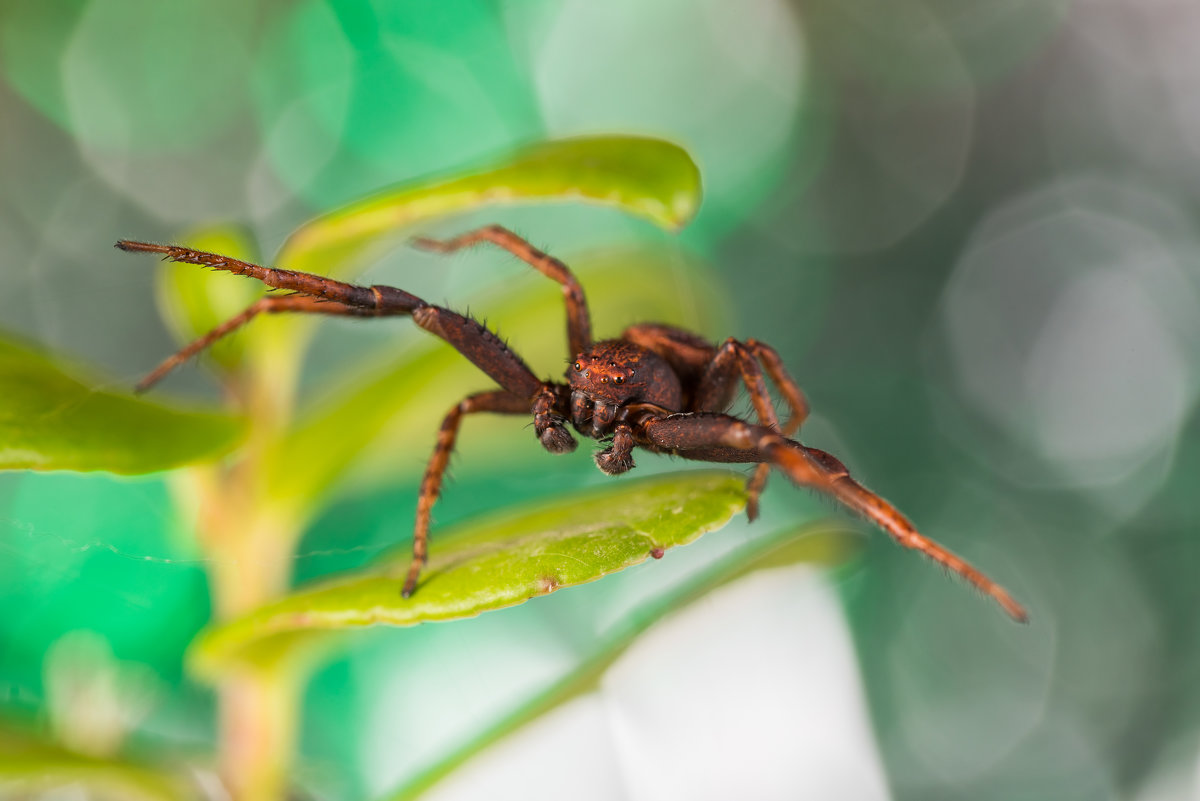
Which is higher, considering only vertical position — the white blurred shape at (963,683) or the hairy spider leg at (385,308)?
the hairy spider leg at (385,308)

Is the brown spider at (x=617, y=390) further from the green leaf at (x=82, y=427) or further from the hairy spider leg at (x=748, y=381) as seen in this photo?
the green leaf at (x=82, y=427)

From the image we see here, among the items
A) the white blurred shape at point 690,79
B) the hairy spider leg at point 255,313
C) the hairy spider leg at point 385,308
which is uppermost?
the white blurred shape at point 690,79

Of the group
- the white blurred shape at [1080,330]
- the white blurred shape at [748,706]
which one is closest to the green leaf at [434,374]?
the white blurred shape at [748,706]

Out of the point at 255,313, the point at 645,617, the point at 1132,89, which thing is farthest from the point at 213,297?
the point at 1132,89

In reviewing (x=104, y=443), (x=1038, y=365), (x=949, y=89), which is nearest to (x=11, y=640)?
(x=104, y=443)

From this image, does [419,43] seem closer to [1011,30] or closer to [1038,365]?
[1011,30]

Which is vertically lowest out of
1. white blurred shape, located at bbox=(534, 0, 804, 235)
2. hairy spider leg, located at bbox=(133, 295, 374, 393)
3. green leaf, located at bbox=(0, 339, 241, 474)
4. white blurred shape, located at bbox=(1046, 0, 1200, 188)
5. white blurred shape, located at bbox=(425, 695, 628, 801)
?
white blurred shape, located at bbox=(425, 695, 628, 801)

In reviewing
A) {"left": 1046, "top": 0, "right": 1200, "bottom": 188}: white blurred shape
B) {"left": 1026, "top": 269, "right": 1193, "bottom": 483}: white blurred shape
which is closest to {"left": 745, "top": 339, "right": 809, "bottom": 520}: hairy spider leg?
{"left": 1026, "top": 269, "right": 1193, "bottom": 483}: white blurred shape

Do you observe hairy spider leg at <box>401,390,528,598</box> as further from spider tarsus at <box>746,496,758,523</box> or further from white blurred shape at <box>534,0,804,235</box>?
white blurred shape at <box>534,0,804,235</box>
